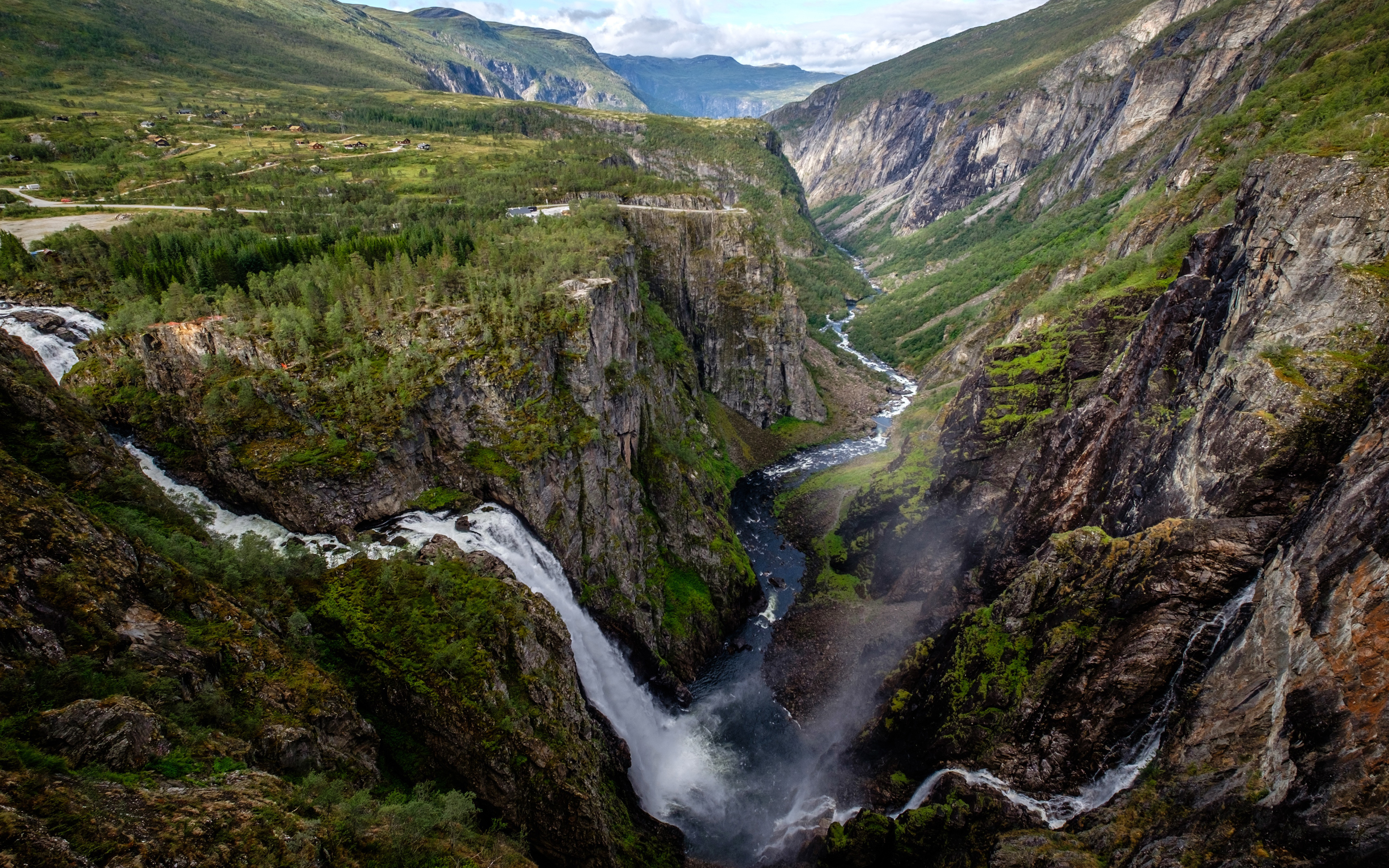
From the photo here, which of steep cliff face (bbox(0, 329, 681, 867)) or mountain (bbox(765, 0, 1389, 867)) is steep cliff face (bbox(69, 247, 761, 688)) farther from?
mountain (bbox(765, 0, 1389, 867))

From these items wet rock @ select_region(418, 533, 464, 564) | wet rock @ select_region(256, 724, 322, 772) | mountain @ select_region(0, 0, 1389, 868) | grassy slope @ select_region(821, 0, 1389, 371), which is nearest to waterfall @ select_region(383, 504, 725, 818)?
mountain @ select_region(0, 0, 1389, 868)

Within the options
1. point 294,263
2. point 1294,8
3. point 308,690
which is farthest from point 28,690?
point 1294,8

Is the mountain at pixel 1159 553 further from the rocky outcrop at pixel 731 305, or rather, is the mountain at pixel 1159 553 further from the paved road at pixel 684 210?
the paved road at pixel 684 210

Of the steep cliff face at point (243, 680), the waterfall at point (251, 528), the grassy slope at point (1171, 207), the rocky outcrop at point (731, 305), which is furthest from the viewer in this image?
the rocky outcrop at point (731, 305)

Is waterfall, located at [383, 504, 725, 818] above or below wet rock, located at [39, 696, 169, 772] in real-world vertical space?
below

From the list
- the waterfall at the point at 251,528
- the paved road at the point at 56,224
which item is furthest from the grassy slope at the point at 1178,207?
the paved road at the point at 56,224

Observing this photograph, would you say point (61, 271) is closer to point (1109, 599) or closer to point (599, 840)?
point (599, 840)

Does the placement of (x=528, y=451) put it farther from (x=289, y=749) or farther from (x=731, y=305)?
(x=731, y=305)
